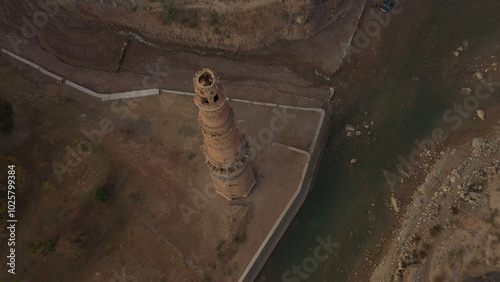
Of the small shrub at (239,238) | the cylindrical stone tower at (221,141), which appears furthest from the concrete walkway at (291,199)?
the cylindrical stone tower at (221,141)

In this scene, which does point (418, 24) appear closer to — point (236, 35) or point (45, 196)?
point (236, 35)

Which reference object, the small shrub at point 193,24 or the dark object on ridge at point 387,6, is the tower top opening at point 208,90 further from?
the dark object on ridge at point 387,6

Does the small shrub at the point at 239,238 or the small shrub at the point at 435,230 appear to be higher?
the small shrub at the point at 435,230

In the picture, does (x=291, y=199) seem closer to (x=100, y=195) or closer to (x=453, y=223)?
(x=453, y=223)

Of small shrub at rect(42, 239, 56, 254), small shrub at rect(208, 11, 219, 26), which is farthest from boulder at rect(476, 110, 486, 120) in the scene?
small shrub at rect(42, 239, 56, 254)

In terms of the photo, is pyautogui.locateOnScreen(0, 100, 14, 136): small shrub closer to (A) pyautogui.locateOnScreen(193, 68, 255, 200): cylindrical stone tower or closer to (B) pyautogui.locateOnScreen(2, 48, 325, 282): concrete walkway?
(B) pyautogui.locateOnScreen(2, 48, 325, 282): concrete walkway
